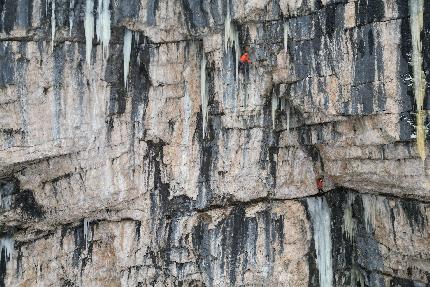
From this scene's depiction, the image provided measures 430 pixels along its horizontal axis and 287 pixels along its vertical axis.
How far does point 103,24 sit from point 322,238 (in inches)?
316

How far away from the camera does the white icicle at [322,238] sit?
47.7ft

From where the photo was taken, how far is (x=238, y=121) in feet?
43.7

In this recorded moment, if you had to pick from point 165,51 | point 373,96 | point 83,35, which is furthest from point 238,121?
point 83,35

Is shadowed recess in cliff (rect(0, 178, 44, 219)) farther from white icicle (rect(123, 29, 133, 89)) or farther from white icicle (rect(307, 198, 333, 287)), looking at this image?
white icicle (rect(307, 198, 333, 287))

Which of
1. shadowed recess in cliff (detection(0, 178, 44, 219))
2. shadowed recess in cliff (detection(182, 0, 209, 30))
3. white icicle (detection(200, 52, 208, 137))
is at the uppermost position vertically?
shadowed recess in cliff (detection(182, 0, 209, 30))

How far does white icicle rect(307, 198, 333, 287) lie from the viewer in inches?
573

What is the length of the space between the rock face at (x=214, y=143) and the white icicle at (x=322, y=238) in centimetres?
4

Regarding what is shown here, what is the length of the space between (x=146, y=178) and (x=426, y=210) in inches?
277

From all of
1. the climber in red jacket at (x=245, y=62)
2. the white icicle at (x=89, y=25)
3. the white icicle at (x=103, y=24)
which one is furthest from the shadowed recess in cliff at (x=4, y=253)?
the climber in red jacket at (x=245, y=62)

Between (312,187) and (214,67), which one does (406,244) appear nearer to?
(312,187)

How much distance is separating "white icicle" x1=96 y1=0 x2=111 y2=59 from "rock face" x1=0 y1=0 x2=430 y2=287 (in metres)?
0.03

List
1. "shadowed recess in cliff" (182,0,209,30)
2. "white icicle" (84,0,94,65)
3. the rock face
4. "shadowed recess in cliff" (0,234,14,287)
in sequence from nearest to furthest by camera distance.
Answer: the rock face, "white icicle" (84,0,94,65), "shadowed recess in cliff" (182,0,209,30), "shadowed recess in cliff" (0,234,14,287)

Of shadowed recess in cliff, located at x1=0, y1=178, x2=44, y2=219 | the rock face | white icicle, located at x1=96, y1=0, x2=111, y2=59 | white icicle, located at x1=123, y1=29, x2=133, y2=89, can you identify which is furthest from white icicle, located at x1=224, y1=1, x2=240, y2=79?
shadowed recess in cliff, located at x1=0, y1=178, x2=44, y2=219

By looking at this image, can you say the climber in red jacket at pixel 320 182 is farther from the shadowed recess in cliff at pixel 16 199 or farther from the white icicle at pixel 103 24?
the shadowed recess in cliff at pixel 16 199
